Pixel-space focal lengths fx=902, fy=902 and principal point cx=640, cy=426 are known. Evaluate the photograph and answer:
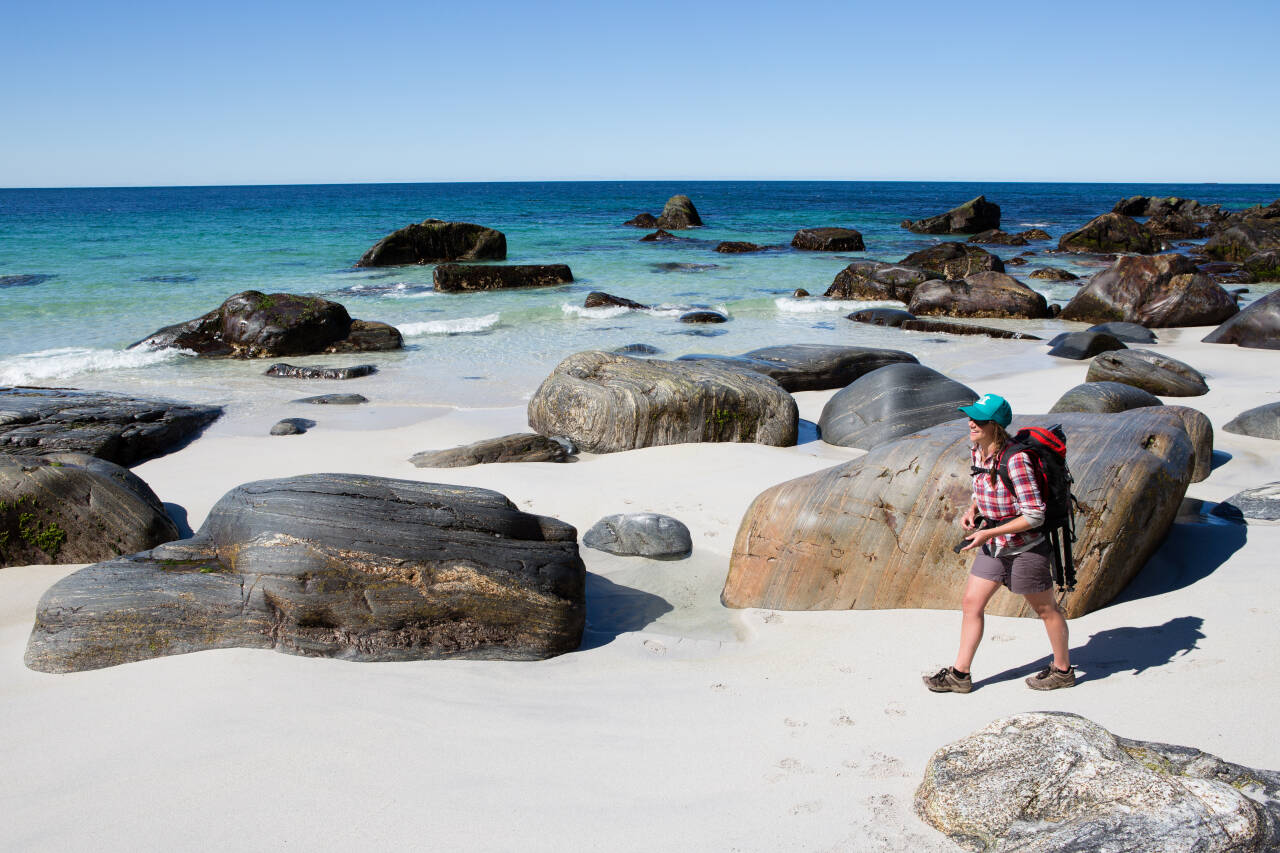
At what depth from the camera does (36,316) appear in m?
18.9

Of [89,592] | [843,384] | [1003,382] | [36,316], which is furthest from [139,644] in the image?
[36,316]

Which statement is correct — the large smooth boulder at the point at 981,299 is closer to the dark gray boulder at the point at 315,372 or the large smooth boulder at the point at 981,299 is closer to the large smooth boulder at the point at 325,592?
the dark gray boulder at the point at 315,372

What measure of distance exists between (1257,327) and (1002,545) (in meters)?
13.1

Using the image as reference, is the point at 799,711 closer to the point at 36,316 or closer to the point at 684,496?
the point at 684,496

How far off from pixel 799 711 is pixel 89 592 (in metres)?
3.58

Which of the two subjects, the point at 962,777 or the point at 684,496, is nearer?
the point at 962,777

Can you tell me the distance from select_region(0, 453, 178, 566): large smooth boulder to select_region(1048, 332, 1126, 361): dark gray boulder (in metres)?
12.8

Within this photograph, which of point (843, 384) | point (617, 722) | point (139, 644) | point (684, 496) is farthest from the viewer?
point (843, 384)

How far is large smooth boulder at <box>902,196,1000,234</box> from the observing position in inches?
1845

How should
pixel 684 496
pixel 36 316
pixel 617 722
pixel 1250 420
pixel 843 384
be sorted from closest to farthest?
pixel 617 722 < pixel 684 496 < pixel 1250 420 < pixel 843 384 < pixel 36 316

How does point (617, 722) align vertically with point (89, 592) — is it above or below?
below

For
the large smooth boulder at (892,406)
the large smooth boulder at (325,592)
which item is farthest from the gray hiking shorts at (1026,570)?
the large smooth boulder at (892,406)

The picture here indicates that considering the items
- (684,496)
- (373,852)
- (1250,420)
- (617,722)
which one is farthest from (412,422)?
(1250,420)

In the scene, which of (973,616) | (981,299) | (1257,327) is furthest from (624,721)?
(981,299)
